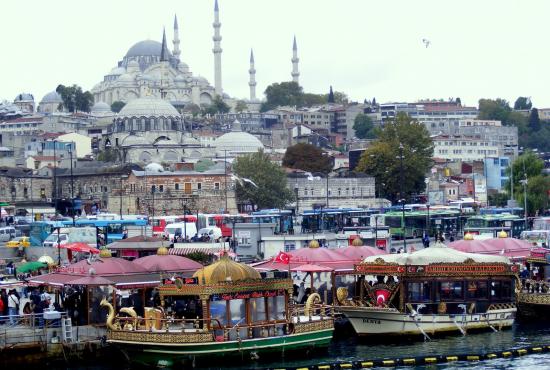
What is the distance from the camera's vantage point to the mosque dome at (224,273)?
24.4 meters

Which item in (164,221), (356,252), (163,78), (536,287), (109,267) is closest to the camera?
(109,267)

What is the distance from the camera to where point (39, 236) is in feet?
164

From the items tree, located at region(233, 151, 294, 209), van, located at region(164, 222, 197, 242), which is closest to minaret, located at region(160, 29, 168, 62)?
tree, located at region(233, 151, 294, 209)

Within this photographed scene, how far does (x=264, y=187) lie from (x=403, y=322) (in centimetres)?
5182

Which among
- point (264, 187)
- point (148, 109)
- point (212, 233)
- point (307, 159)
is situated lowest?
point (212, 233)

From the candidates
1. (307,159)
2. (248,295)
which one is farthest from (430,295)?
(307,159)

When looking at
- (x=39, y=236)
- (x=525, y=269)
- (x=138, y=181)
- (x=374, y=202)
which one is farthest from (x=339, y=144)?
(x=525, y=269)

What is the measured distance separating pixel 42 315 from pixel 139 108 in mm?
73897

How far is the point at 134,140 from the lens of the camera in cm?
9538

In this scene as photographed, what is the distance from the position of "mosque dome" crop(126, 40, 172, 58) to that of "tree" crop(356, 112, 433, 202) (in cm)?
7702

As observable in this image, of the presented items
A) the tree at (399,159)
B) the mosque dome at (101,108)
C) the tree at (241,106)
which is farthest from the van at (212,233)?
the tree at (241,106)

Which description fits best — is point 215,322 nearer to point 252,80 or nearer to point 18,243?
point 18,243

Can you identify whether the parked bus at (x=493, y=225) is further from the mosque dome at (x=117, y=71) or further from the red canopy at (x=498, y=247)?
the mosque dome at (x=117, y=71)

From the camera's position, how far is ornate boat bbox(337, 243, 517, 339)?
27.7 meters
